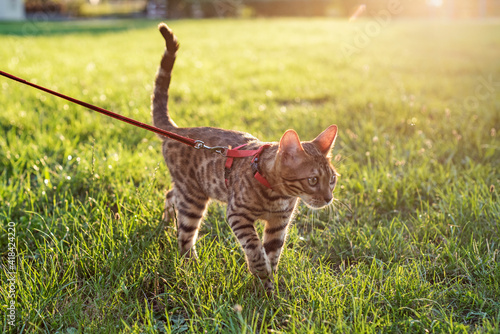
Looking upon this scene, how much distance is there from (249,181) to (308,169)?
360 millimetres

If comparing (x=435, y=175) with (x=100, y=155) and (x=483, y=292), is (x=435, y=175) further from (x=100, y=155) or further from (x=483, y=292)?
(x=100, y=155)

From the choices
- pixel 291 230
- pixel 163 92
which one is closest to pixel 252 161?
pixel 291 230

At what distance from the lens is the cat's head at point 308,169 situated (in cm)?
241

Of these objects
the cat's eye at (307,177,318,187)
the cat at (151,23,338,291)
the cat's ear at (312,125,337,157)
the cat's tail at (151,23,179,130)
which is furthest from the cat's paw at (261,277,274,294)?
the cat's tail at (151,23,179,130)

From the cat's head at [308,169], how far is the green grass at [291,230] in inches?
19.0

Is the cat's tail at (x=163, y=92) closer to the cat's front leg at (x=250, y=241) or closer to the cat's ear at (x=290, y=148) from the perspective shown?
the cat's front leg at (x=250, y=241)

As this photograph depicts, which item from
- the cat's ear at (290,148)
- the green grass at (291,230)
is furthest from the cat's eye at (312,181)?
the green grass at (291,230)

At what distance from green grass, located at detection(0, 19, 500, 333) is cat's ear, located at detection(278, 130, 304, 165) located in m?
0.70

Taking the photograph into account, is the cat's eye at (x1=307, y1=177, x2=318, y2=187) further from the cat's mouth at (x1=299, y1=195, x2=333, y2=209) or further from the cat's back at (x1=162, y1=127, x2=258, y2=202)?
the cat's back at (x1=162, y1=127, x2=258, y2=202)

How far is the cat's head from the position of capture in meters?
2.41

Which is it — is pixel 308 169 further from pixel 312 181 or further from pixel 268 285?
pixel 268 285

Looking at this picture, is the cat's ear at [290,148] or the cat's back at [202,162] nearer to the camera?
the cat's ear at [290,148]

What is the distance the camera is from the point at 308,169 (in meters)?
2.43

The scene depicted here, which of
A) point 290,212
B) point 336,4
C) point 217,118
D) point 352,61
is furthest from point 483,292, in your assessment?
point 336,4
